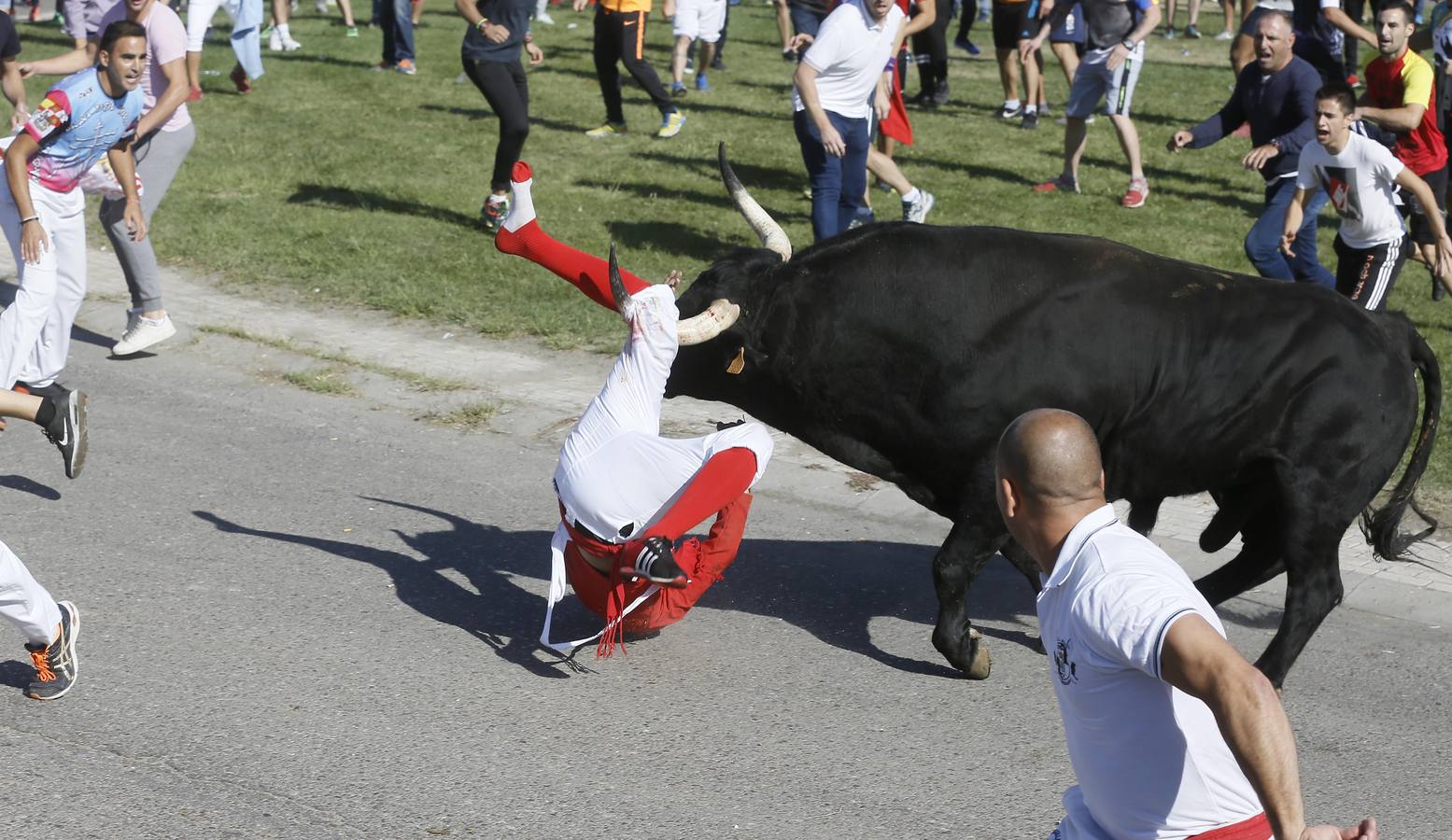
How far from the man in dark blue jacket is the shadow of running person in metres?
4.68

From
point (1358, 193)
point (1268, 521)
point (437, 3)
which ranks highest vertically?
point (1358, 193)

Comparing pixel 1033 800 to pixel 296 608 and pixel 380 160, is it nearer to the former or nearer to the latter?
pixel 296 608

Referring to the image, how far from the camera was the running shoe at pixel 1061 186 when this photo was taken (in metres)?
12.1

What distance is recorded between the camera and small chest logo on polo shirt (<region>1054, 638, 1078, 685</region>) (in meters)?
2.70

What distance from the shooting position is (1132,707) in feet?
8.64

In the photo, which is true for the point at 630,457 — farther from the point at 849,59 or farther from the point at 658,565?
the point at 849,59

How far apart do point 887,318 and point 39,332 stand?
434 centimetres

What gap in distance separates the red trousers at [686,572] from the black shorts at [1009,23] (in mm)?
10691

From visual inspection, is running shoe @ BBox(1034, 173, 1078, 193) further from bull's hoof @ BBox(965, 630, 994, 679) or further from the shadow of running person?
bull's hoof @ BBox(965, 630, 994, 679)

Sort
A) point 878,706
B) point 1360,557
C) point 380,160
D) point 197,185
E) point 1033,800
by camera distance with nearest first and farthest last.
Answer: point 1033,800, point 878,706, point 1360,557, point 197,185, point 380,160

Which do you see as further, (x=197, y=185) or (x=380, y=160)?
(x=380, y=160)

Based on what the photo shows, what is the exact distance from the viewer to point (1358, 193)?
7.71 metres

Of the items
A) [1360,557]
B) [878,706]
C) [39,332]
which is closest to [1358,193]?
[1360,557]

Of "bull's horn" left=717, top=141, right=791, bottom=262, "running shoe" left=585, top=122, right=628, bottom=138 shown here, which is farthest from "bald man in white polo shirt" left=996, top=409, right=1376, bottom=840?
"running shoe" left=585, top=122, right=628, bottom=138
